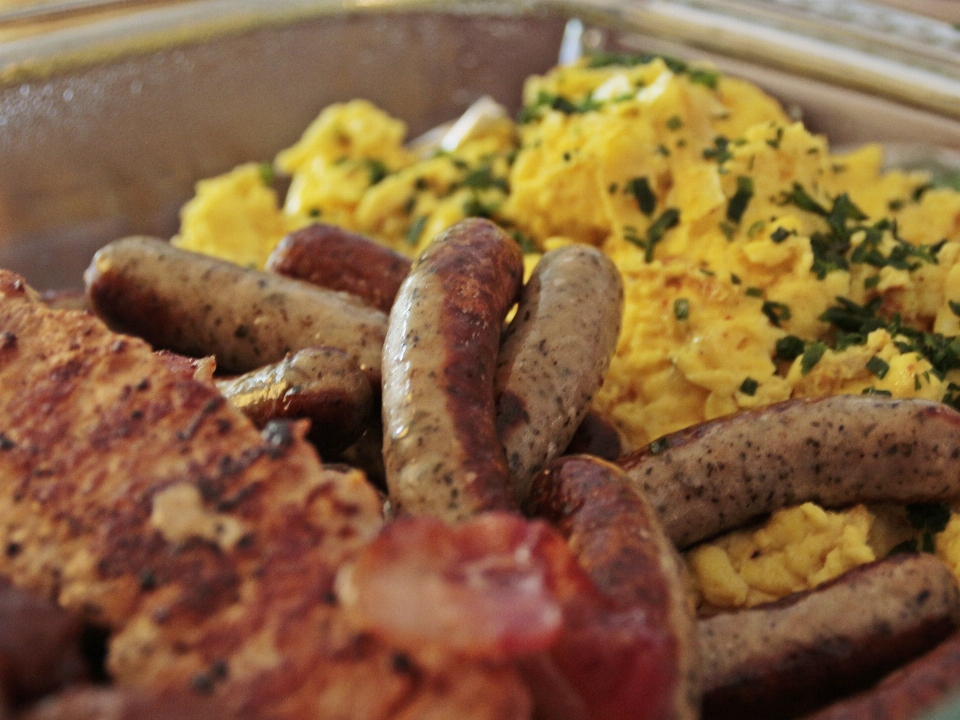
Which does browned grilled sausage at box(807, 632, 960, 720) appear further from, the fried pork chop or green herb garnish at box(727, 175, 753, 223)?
green herb garnish at box(727, 175, 753, 223)

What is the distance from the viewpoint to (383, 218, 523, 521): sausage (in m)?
1.52

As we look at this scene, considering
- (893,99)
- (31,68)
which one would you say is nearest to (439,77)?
(31,68)

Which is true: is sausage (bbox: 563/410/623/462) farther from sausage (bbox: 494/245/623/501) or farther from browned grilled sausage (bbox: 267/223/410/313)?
browned grilled sausage (bbox: 267/223/410/313)

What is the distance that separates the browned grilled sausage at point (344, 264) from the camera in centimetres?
234

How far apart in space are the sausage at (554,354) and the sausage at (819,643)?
512mm

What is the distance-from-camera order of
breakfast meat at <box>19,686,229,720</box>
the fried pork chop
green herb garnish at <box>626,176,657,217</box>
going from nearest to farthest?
breakfast meat at <box>19,686,229,720</box>, the fried pork chop, green herb garnish at <box>626,176,657,217</box>

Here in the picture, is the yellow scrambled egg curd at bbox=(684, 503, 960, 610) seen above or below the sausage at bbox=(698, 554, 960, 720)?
below

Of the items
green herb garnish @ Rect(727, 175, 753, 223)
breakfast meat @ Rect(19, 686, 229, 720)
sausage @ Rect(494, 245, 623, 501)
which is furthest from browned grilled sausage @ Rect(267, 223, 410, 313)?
breakfast meat @ Rect(19, 686, 229, 720)

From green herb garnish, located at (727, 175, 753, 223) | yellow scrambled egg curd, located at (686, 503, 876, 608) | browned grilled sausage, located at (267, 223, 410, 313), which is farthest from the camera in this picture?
green herb garnish, located at (727, 175, 753, 223)

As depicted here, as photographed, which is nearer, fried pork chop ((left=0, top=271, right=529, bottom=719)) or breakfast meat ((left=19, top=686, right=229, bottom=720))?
breakfast meat ((left=19, top=686, right=229, bottom=720))

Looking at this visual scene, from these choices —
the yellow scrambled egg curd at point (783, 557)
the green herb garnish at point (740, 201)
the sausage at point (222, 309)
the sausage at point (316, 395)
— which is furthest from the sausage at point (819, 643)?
the green herb garnish at point (740, 201)

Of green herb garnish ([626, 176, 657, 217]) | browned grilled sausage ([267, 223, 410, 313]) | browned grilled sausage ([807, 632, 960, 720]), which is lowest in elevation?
browned grilled sausage ([807, 632, 960, 720])

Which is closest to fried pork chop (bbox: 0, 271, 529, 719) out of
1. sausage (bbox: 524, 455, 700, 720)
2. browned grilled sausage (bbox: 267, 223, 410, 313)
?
sausage (bbox: 524, 455, 700, 720)

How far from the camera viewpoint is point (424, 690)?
1092 mm
